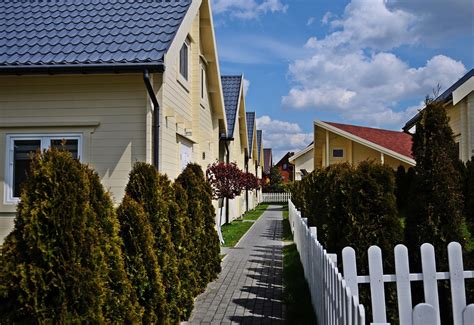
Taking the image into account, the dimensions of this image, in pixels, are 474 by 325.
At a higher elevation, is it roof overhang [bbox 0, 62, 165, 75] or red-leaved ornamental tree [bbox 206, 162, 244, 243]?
roof overhang [bbox 0, 62, 165, 75]

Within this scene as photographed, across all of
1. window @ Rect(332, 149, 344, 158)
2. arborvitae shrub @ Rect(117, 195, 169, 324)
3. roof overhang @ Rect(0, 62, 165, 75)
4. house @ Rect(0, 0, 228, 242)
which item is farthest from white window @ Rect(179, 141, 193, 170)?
window @ Rect(332, 149, 344, 158)

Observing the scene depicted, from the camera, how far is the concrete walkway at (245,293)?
662 centimetres

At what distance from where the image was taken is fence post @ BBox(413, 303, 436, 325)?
2.99 metres

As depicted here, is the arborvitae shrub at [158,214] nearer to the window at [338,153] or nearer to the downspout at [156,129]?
the downspout at [156,129]

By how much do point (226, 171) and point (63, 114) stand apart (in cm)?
725

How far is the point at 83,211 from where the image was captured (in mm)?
3832

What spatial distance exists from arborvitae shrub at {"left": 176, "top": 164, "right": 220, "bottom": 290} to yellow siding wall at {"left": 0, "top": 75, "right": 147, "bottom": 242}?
4.99 ft

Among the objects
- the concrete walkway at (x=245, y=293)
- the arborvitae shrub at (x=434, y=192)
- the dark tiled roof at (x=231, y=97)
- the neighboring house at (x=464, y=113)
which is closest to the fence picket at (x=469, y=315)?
the arborvitae shrub at (x=434, y=192)

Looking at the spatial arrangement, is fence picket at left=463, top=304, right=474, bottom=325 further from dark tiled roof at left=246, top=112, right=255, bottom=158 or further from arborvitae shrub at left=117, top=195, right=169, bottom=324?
dark tiled roof at left=246, top=112, right=255, bottom=158

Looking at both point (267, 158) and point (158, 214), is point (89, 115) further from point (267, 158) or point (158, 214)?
point (267, 158)

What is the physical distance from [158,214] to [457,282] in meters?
3.43

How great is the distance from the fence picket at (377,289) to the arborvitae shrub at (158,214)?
2.35 meters

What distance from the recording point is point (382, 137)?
2967cm

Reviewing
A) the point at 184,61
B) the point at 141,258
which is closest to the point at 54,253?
the point at 141,258
